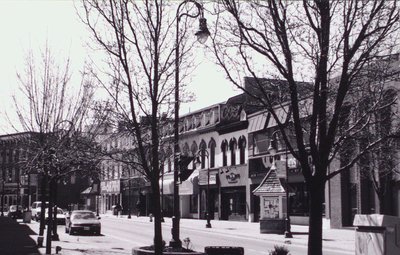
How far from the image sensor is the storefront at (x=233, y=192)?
45331 millimetres

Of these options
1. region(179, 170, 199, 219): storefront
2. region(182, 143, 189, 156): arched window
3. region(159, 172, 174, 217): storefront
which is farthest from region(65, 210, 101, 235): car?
region(159, 172, 174, 217): storefront

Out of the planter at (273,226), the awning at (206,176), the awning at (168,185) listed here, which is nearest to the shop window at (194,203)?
the awning at (206,176)

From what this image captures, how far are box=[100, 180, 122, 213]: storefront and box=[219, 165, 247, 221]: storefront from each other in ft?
94.5

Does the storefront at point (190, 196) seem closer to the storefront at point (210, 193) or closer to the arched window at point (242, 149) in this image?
the storefront at point (210, 193)

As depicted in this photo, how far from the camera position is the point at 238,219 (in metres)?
45.6

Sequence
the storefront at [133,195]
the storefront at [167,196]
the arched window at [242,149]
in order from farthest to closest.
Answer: the storefront at [133,195] < the storefront at [167,196] < the arched window at [242,149]

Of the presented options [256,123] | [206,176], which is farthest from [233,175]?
[256,123]

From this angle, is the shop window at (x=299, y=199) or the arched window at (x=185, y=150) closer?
the arched window at (x=185, y=150)

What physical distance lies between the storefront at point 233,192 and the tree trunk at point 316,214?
35821mm

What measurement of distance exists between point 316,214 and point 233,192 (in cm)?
3832

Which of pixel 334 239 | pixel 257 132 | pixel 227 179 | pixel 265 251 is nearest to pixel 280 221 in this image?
pixel 334 239

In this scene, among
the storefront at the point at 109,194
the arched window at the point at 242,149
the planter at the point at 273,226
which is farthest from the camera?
the storefront at the point at 109,194

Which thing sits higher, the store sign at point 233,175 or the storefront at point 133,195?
the store sign at point 233,175

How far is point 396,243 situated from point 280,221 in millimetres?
21569
